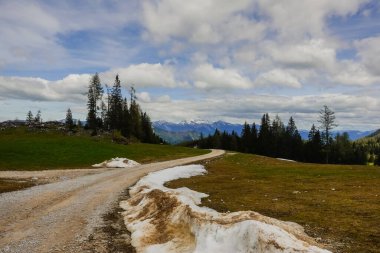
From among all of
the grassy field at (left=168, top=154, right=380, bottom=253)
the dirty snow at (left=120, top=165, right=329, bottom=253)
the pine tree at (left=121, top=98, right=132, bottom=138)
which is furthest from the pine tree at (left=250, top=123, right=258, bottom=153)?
the dirty snow at (left=120, top=165, right=329, bottom=253)

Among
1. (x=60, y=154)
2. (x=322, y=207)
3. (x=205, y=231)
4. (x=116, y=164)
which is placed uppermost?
(x=60, y=154)

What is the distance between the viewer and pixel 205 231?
14.8 meters

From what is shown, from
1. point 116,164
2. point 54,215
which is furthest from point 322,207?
point 116,164

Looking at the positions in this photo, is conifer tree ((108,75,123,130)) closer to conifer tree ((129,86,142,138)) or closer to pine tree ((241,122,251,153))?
conifer tree ((129,86,142,138))

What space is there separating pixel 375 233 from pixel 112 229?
39.7ft

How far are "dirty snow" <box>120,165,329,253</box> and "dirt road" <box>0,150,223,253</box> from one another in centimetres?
257

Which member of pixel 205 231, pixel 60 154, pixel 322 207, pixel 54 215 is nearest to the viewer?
pixel 205 231

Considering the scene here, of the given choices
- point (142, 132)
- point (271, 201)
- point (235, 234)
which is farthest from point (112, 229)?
point (142, 132)

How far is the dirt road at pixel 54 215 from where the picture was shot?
1664cm

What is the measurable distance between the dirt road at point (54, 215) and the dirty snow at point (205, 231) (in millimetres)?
2571

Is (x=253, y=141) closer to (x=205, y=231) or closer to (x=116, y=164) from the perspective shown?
(x=116, y=164)

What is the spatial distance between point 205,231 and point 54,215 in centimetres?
1148

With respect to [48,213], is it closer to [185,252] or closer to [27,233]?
[27,233]

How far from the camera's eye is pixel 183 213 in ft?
57.5
